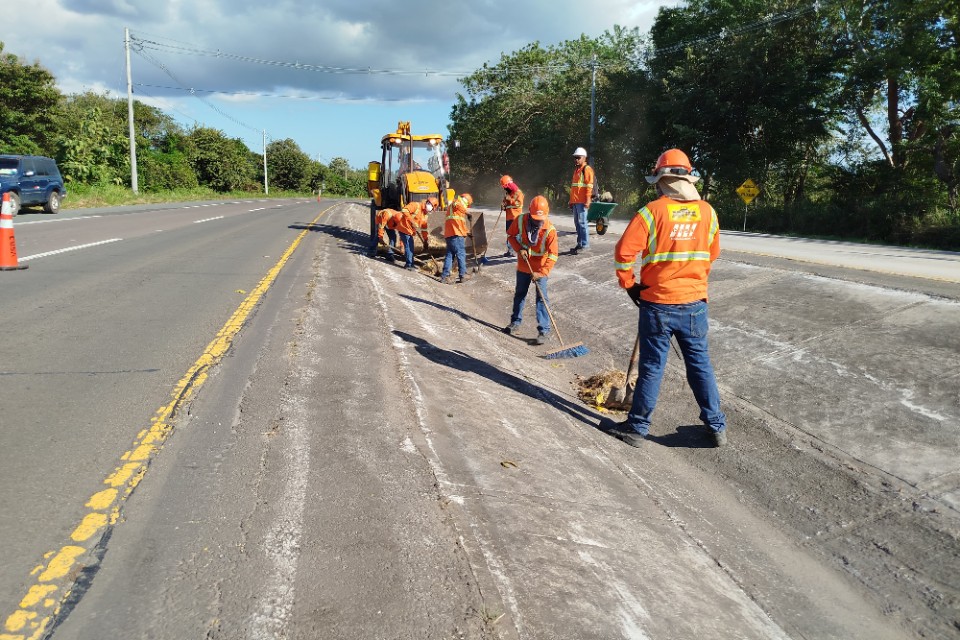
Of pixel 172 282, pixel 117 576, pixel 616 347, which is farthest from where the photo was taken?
pixel 172 282

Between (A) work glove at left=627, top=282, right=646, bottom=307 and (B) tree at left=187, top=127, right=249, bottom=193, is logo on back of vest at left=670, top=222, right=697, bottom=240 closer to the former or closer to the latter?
(A) work glove at left=627, top=282, right=646, bottom=307

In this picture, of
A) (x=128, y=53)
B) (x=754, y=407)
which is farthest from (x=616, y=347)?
(x=128, y=53)

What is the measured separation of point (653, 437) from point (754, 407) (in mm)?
1052

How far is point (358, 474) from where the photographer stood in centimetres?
376

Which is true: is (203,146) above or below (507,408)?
above

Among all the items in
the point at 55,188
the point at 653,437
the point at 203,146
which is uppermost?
the point at 203,146

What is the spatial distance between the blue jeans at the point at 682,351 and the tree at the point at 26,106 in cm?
4695

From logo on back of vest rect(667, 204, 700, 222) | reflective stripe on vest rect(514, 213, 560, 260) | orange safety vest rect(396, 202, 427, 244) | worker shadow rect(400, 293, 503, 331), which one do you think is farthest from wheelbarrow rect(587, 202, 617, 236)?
logo on back of vest rect(667, 204, 700, 222)

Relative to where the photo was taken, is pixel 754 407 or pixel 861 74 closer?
pixel 754 407

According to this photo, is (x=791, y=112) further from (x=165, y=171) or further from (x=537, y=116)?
(x=165, y=171)

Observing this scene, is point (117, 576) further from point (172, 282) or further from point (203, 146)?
point (203, 146)

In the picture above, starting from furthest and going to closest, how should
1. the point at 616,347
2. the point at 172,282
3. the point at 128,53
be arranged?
the point at 128,53, the point at 172,282, the point at 616,347

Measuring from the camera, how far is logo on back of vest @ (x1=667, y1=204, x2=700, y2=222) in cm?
491

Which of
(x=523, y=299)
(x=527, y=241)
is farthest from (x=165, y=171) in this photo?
(x=527, y=241)
